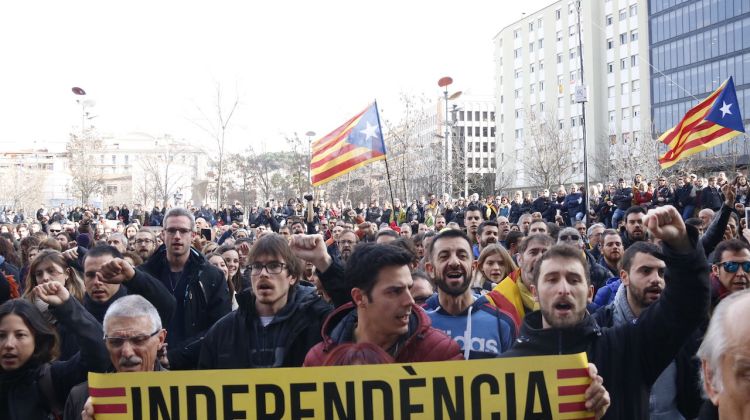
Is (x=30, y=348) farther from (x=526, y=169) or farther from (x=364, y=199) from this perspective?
(x=526, y=169)

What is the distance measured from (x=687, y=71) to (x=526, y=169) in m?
17.6

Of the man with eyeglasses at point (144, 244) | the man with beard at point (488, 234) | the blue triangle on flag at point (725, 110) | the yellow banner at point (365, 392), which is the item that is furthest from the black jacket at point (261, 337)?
the blue triangle on flag at point (725, 110)

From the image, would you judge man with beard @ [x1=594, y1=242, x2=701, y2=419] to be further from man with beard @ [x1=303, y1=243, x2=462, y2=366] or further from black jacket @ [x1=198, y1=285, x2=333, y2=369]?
black jacket @ [x1=198, y1=285, x2=333, y2=369]

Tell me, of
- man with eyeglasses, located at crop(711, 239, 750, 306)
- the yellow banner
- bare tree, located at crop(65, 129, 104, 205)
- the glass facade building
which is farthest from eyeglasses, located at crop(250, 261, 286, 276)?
the glass facade building

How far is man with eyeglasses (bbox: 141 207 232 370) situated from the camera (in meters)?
5.97

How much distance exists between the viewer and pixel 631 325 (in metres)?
3.74

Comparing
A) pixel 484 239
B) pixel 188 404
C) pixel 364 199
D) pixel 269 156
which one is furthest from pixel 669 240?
pixel 269 156

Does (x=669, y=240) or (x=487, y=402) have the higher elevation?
(x=669, y=240)

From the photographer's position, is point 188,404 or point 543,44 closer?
point 188,404

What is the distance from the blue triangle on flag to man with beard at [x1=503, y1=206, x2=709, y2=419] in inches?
436

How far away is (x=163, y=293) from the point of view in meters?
5.04

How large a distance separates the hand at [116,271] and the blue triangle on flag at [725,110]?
11.9 meters

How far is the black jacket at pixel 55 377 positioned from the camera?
4137 millimetres

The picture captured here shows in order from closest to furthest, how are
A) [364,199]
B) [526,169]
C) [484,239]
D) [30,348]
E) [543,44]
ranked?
[30,348] → [484,239] → [364,199] → [526,169] → [543,44]
